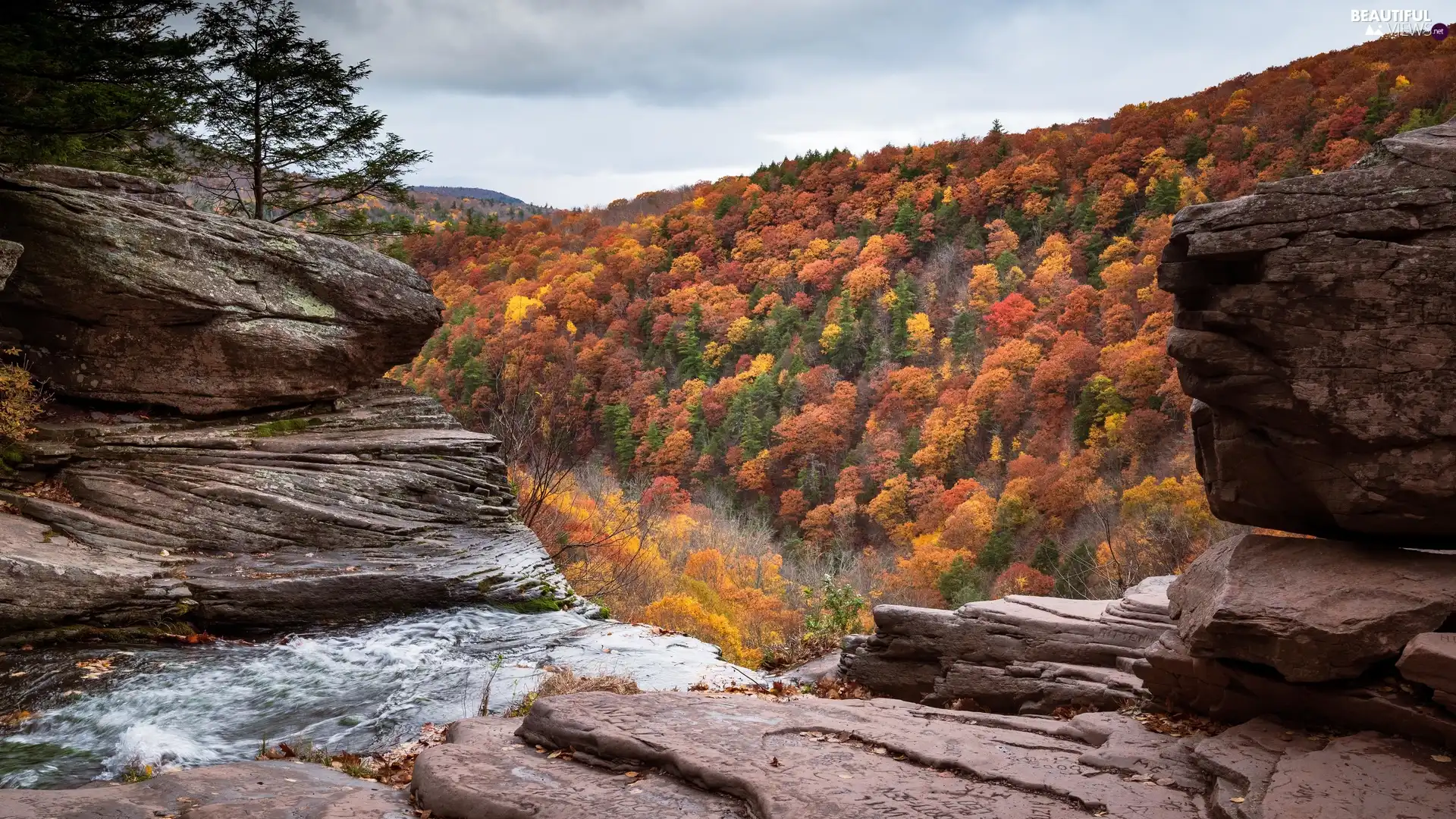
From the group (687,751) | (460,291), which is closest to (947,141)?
(460,291)

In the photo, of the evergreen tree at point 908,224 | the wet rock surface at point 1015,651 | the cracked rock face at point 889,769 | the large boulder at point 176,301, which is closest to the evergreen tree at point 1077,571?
the wet rock surface at point 1015,651

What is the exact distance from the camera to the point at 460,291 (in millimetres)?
86375

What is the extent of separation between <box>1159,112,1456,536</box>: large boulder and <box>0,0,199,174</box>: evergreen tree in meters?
16.4

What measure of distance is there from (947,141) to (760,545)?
61296 millimetres

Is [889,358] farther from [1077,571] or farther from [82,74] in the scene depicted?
[82,74]

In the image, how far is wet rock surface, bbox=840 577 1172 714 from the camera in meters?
10.5

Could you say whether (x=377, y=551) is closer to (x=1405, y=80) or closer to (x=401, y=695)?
(x=401, y=695)

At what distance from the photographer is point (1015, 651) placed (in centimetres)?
1141

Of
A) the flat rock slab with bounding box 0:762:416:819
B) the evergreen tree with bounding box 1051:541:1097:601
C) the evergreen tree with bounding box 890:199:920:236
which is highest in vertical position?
the evergreen tree with bounding box 890:199:920:236

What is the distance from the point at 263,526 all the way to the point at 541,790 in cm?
1019

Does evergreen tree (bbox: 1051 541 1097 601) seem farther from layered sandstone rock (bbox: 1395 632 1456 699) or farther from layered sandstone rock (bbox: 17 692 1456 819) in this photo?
layered sandstone rock (bbox: 1395 632 1456 699)

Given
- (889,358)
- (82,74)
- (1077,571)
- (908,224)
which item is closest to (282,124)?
(82,74)

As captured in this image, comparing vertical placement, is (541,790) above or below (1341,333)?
below

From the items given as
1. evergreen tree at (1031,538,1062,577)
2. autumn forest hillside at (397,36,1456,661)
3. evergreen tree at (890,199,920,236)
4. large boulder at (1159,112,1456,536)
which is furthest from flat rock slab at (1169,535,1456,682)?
evergreen tree at (890,199,920,236)
